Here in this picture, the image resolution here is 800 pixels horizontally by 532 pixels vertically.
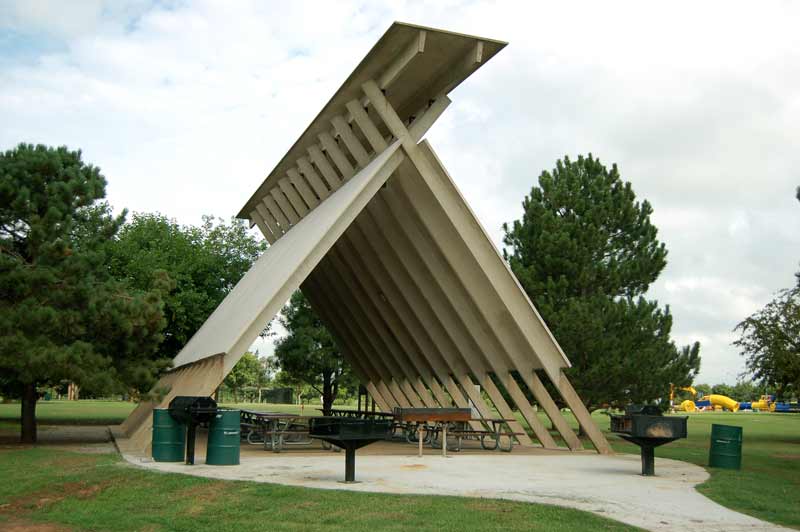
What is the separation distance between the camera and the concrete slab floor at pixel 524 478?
25.5 feet

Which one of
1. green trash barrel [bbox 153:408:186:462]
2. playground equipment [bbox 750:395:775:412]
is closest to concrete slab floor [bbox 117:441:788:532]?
green trash barrel [bbox 153:408:186:462]

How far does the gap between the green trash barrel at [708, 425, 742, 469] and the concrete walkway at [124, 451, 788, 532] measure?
50 centimetres

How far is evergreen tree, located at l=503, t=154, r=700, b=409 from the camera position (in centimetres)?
2058

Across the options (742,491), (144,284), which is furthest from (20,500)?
(144,284)

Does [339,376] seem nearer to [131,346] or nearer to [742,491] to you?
[131,346]

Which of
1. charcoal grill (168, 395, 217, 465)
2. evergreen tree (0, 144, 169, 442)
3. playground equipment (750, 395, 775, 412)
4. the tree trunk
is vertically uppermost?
evergreen tree (0, 144, 169, 442)

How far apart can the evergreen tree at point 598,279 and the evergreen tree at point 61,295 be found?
35.9 ft

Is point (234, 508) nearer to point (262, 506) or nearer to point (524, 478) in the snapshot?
point (262, 506)

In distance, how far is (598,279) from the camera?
22.2 m

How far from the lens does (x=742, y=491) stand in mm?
9656

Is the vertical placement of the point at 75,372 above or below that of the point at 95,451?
above

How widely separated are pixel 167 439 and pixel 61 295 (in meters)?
3.99

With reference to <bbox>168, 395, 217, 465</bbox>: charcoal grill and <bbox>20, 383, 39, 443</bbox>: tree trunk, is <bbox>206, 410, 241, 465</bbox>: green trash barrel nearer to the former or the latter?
<bbox>168, 395, 217, 465</bbox>: charcoal grill

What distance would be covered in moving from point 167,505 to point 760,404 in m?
78.0
